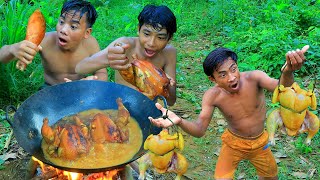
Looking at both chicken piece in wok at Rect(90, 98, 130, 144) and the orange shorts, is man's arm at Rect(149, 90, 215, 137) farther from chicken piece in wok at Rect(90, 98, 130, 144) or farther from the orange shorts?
chicken piece in wok at Rect(90, 98, 130, 144)

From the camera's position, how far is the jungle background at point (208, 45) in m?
4.59

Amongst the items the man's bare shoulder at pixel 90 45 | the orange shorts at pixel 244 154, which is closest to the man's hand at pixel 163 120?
the orange shorts at pixel 244 154

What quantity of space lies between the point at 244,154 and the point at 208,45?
13.9 feet

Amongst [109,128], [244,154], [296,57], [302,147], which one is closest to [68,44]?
[109,128]

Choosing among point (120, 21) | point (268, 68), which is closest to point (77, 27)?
point (268, 68)

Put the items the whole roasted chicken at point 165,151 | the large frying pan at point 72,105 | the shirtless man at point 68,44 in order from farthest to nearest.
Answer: the shirtless man at point 68,44 < the large frying pan at point 72,105 < the whole roasted chicken at point 165,151

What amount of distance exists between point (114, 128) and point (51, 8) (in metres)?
4.60

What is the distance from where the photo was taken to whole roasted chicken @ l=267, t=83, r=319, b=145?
2.70 meters

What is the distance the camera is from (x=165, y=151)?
2600 millimetres

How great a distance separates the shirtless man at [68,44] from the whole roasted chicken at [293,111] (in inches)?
65.0

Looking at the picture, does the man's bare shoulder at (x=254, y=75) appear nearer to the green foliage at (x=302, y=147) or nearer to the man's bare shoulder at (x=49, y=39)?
the green foliage at (x=302, y=147)

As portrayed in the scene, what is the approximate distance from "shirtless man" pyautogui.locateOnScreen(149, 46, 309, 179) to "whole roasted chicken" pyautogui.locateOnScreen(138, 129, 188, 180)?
37 centimetres

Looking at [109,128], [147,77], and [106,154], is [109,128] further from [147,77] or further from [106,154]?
[147,77]

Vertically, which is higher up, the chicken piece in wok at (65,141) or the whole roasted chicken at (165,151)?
the whole roasted chicken at (165,151)
